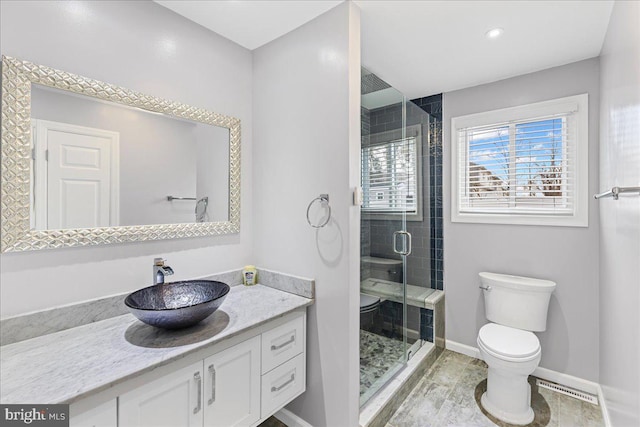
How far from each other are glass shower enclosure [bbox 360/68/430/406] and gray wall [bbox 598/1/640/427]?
1.20 m

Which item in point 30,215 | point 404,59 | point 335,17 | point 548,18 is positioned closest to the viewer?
point 30,215

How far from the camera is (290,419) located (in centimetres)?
183

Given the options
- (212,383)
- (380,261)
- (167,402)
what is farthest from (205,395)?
(380,261)

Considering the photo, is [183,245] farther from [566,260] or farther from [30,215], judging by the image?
[566,260]

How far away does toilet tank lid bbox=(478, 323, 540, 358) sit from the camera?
1870mm

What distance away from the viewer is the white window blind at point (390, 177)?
200cm

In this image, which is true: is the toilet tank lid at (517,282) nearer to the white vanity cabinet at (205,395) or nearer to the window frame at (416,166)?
the window frame at (416,166)

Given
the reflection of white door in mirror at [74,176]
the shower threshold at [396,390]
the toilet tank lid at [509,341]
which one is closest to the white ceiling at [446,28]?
the reflection of white door in mirror at [74,176]

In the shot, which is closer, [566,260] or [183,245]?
[183,245]

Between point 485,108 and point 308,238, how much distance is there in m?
2.05

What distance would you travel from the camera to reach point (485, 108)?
8.45 ft

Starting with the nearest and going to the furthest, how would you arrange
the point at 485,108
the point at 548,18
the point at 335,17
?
the point at 335,17, the point at 548,18, the point at 485,108

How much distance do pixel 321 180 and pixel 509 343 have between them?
1.70 m

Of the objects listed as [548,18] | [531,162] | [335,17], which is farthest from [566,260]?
[335,17]
